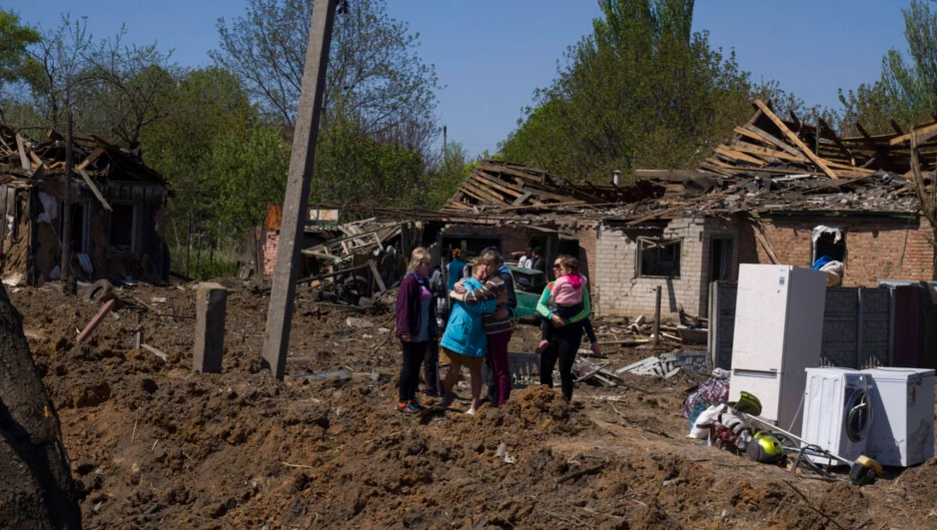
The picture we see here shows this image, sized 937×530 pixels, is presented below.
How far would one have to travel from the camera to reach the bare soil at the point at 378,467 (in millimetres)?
6664

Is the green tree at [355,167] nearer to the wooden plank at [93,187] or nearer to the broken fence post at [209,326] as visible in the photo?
the wooden plank at [93,187]

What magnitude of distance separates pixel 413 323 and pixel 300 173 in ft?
5.92

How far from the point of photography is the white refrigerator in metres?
9.37

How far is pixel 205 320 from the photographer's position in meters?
9.30

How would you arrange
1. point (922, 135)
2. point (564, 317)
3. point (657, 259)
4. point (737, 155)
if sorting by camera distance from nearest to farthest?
point (564, 317) → point (922, 135) → point (657, 259) → point (737, 155)

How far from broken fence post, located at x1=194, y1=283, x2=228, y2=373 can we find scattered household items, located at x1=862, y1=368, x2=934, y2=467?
19.2 feet

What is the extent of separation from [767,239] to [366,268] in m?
9.62

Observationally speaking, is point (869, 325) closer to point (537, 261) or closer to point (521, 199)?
point (537, 261)

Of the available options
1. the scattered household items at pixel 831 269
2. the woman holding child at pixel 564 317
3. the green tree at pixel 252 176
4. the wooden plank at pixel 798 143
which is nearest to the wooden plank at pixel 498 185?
the green tree at pixel 252 176

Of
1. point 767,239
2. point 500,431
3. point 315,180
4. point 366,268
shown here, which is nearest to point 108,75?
point 315,180

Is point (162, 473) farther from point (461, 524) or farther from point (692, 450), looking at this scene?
point (692, 450)

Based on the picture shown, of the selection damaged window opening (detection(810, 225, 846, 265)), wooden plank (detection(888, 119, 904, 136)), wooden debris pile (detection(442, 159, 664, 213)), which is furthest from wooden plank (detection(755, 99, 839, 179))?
wooden debris pile (detection(442, 159, 664, 213))

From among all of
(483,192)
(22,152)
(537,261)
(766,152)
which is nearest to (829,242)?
(766,152)

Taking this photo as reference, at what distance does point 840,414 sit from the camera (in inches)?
329
